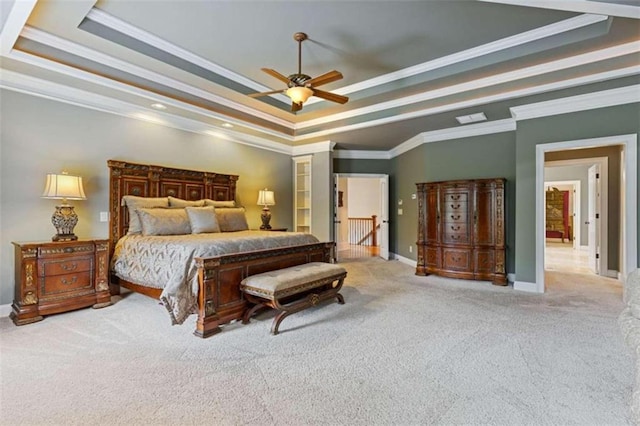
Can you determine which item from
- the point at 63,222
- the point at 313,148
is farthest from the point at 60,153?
the point at 313,148

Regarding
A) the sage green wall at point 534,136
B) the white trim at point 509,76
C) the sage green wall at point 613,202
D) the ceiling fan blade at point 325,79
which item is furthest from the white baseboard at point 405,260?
the ceiling fan blade at point 325,79

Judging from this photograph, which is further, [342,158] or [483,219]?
[342,158]

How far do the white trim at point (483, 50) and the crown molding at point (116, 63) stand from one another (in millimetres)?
1699

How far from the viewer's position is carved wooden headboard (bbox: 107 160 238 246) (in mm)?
4207

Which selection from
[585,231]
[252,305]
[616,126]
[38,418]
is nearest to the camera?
[38,418]

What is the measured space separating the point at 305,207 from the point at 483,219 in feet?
11.6

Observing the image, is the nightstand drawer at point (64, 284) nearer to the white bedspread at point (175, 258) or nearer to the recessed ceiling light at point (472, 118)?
the white bedspread at point (175, 258)

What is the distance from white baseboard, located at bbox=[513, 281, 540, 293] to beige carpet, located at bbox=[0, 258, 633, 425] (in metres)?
0.81

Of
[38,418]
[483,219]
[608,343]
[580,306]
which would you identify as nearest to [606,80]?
[483,219]

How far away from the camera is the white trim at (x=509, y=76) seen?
3.07 meters

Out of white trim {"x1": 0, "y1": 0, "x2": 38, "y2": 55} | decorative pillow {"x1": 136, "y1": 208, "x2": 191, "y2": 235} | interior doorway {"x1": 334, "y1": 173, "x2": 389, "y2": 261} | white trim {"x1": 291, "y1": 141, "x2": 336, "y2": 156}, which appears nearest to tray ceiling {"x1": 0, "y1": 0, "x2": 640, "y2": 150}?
white trim {"x1": 0, "y1": 0, "x2": 38, "y2": 55}

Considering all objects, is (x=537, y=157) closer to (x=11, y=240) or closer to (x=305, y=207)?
(x=305, y=207)

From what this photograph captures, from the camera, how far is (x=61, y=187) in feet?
11.2

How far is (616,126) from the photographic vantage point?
3.87 m
